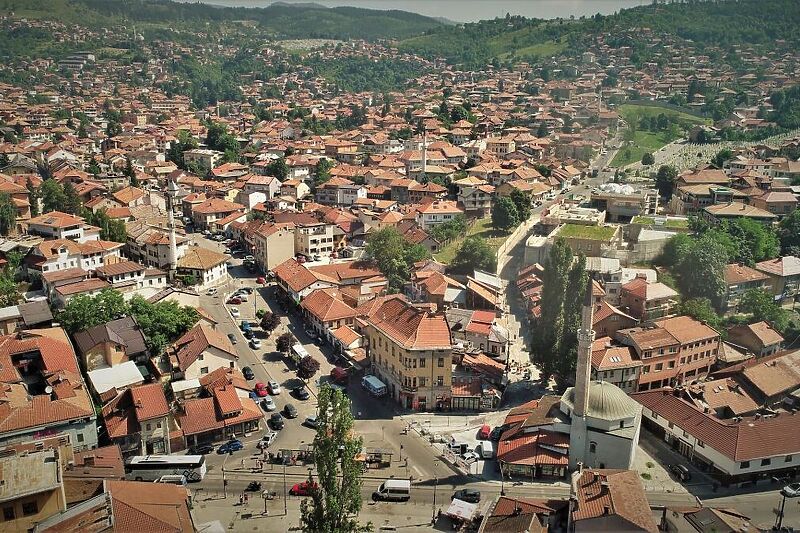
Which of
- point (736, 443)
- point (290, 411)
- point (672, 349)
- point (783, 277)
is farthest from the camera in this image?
point (783, 277)

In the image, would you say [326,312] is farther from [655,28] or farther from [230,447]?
[655,28]

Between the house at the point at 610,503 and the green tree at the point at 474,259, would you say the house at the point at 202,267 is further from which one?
the house at the point at 610,503

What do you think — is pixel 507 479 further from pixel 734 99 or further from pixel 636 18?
pixel 636 18

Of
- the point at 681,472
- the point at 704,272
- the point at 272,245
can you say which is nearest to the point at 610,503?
the point at 681,472

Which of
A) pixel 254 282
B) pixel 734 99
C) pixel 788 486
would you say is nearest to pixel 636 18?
pixel 734 99

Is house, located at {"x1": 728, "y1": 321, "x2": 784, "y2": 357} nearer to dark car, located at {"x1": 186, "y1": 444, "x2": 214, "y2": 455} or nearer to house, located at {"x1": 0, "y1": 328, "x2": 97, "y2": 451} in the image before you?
dark car, located at {"x1": 186, "y1": 444, "x2": 214, "y2": 455}

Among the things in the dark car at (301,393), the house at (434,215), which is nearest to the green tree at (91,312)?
the dark car at (301,393)

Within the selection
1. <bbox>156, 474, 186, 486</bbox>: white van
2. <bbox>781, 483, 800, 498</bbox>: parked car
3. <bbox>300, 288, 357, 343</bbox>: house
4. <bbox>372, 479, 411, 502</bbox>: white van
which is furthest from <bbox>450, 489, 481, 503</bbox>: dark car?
<bbox>300, 288, 357, 343</bbox>: house
